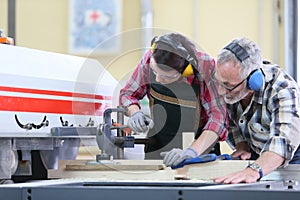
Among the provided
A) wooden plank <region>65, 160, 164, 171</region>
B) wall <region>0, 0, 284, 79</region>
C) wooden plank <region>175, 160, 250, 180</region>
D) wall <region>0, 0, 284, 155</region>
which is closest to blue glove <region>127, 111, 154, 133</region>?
wooden plank <region>65, 160, 164, 171</region>

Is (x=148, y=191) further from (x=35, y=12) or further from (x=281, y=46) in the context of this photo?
(x=35, y=12)

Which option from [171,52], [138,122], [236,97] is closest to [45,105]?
[138,122]

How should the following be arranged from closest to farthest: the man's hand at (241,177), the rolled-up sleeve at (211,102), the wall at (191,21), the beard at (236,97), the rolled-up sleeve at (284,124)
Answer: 1. the man's hand at (241,177)
2. the rolled-up sleeve at (284,124)
3. the beard at (236,97)
4. the rolled-up sleeve at (211,102)
5. the wall at (191,21)

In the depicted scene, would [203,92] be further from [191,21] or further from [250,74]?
[191,21]

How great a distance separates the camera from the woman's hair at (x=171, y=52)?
2.24 m

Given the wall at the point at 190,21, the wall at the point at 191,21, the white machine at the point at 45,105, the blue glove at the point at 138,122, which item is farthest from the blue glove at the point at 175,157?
the wall at the point at 191,21

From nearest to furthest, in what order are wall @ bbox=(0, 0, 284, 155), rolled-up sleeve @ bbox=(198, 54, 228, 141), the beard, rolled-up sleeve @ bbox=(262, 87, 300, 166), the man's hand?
the man's hand, rolled-up sleeve @ bbox=(262, 87, 300, 166), the beard, rolled-up sleeve @ bbox=(198, 54, 228, 141), wall @ bbox=(0, 0, 284, 155)

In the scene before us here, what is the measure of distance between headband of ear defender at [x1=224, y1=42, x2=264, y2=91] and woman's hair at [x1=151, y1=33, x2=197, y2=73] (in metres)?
0.18

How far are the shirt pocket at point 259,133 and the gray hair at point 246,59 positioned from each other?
0.22m

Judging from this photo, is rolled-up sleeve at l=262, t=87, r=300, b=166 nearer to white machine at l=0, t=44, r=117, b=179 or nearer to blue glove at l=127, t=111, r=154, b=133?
blue glove at l=127, t=111, r=154, b=133

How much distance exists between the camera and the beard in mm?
2213

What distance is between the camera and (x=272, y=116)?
2.18 metres

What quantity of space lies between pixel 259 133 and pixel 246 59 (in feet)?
0.96

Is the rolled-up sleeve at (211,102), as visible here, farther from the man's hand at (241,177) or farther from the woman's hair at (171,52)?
the man's hand at (241,177)
